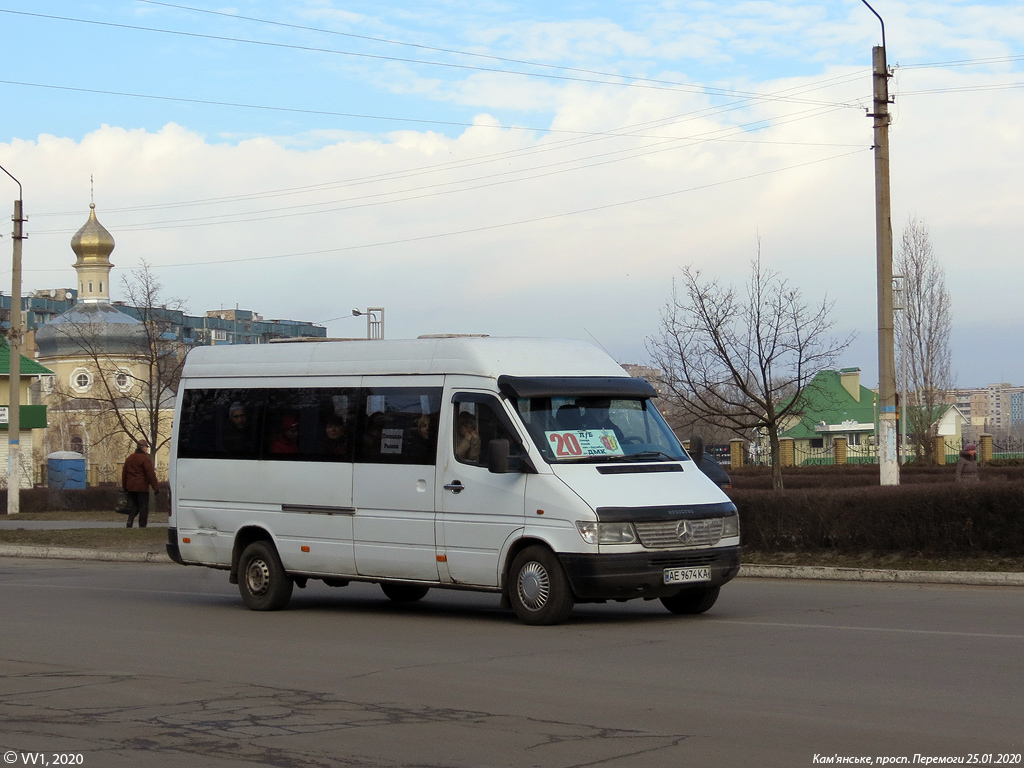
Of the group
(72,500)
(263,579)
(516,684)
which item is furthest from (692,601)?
(72,500)

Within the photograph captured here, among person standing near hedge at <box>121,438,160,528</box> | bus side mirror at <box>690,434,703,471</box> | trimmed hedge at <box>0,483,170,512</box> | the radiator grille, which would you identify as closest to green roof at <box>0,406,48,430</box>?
trimmed hedge at <box>0,483,170,512</box>

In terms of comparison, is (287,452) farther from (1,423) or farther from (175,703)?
(1,423)

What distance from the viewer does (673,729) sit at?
275 inches

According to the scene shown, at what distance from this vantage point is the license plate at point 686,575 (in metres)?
11.4

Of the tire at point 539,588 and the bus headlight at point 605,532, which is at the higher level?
the bus headlight at point 605,532

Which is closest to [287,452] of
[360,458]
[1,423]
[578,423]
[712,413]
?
[360,458]

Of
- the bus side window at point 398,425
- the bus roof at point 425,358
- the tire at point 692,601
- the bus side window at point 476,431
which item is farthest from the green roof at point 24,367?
the tire at point 692,601

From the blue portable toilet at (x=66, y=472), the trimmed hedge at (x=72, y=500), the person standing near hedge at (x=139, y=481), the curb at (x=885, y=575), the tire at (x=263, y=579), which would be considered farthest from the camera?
the blue portable toilet at (x=66, y=472)

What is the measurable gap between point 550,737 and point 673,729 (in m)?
0.69

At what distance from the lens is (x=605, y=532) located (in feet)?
36.6

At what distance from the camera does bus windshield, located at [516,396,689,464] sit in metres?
11.8

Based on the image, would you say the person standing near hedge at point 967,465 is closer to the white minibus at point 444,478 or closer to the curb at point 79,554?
the white minibus at point 444,478

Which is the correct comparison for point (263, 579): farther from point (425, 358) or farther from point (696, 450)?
point (696, 450)

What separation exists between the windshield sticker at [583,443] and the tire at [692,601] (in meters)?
1.49
